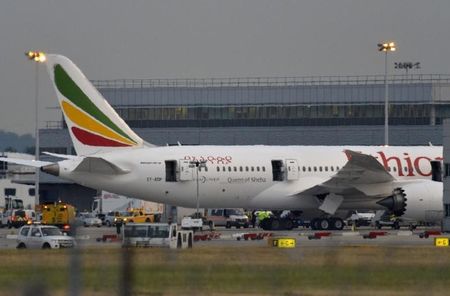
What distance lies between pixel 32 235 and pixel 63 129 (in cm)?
7979

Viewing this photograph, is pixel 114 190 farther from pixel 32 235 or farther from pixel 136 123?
pixel 136 123

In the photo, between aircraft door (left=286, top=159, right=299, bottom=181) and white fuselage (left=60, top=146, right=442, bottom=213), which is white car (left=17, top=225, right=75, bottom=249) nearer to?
white fuselage (left=60, top=146, right=442, bottom=213)

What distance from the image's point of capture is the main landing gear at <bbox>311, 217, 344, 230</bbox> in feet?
247

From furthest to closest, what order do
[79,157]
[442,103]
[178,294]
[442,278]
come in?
[442,103] < [79,157] < [442,278] < [178,294]

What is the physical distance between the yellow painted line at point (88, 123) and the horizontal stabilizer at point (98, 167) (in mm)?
2865

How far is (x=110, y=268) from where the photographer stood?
92.4 ft

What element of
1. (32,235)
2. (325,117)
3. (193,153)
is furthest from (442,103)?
(32,235)

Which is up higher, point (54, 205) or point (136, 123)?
point (136, 123)

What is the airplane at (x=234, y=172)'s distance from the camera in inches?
2822

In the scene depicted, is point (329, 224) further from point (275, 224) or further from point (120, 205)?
point (120, 205)

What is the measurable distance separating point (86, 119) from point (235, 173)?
359 inches

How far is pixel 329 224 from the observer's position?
75562 mm

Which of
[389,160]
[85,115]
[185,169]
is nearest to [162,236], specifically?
[185,169]

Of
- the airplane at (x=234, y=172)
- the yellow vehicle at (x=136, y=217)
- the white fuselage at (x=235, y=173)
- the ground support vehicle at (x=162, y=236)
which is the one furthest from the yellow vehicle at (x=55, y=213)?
the ground support vehicle at (x=162, y=236)
